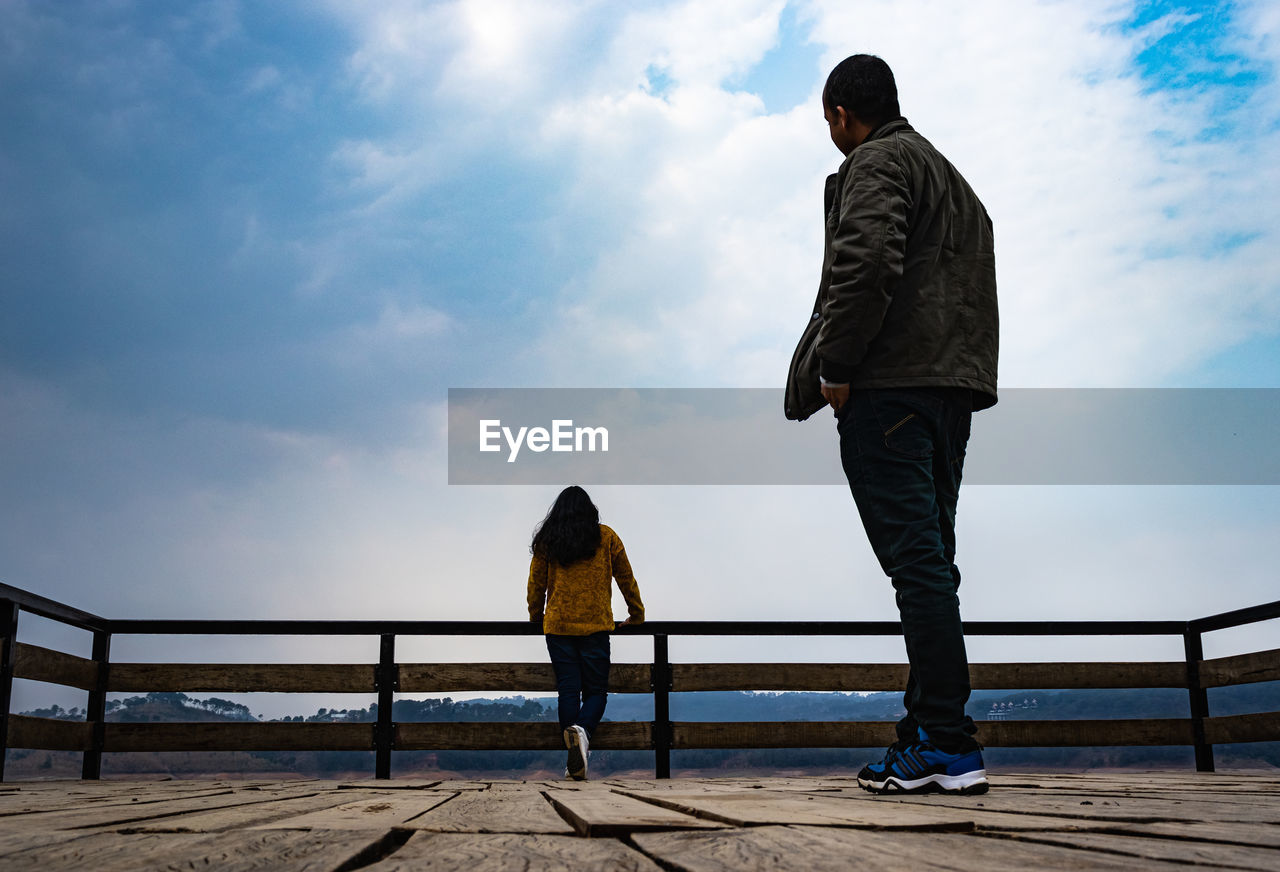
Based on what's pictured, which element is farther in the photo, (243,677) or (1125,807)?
(243,677)

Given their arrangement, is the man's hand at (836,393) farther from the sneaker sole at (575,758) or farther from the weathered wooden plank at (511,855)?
the sneaker sole at (575,758)

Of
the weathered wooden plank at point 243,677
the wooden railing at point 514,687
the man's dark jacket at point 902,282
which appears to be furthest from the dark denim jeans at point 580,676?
the man's dark jacket at point 902,282

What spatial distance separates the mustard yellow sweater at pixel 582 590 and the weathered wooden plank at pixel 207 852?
3691 mm

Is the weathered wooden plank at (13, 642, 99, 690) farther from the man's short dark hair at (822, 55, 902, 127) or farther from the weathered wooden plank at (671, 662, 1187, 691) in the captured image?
the man's short dark hair at (822, 55, 902, 127)

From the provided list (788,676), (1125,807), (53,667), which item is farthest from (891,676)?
(53,667)

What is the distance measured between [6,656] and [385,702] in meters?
1.82

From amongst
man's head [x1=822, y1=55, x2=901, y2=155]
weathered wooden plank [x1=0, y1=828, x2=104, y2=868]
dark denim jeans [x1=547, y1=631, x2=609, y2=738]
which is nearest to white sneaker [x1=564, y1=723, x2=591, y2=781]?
dark denim jeans [x1=547, y1=631, x2=609, y2=738]

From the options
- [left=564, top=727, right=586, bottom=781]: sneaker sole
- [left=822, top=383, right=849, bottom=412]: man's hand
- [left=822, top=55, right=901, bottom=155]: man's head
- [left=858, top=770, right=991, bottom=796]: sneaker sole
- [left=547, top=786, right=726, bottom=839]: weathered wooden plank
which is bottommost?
[left=564, top=727, right=586, bottom=781]: sneaker sole

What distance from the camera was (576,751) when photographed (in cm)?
449

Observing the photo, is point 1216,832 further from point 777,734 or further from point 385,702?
point 385,702

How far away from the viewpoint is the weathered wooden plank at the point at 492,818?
3.87 ft

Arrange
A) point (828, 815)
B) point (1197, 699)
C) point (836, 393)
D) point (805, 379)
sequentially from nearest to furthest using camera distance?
point (828, 815)
point (836, 393)
point (805, 379)
point (1197, 699)

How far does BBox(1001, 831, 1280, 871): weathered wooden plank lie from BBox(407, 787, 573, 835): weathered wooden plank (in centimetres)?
54

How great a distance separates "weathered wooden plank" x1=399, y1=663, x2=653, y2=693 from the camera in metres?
5.23
